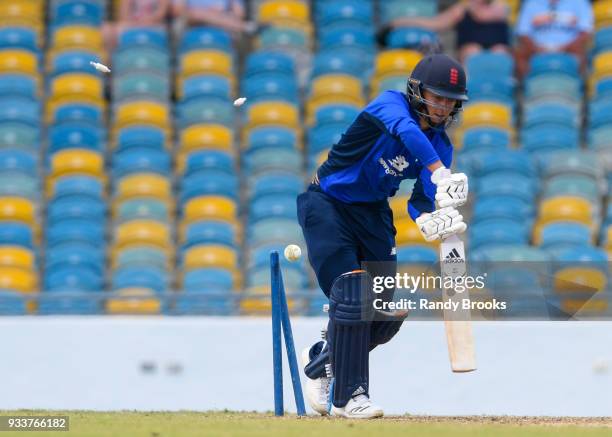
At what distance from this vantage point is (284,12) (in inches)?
553

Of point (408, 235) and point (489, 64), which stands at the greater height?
point (489, 64)

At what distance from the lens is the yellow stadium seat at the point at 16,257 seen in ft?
38.3

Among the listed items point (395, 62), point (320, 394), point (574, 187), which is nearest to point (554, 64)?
point (395, 62)

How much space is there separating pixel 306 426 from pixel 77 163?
254 inches

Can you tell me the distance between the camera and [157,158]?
1266cm

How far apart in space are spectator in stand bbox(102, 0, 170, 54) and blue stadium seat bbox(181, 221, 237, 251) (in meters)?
2.50

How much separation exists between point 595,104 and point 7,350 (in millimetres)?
5653

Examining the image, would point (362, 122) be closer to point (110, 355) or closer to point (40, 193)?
point (110, 355)

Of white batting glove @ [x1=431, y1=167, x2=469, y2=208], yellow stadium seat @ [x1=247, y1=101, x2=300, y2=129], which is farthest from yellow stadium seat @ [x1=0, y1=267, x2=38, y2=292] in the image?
white batting glove @ [x1=431, y1=167, x2=469, y2=208]

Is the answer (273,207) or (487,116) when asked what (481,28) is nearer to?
(487,116)

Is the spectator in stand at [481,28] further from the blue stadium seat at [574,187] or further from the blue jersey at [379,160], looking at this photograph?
the blue jersey at [379,160]

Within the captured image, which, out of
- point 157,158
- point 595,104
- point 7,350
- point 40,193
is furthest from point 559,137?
point 7,350

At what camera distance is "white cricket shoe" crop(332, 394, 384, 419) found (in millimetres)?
7254

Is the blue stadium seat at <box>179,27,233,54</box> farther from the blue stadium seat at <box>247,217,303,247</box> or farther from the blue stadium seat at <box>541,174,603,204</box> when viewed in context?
the blue stadium seat at <box>541,174,603,204</box>
